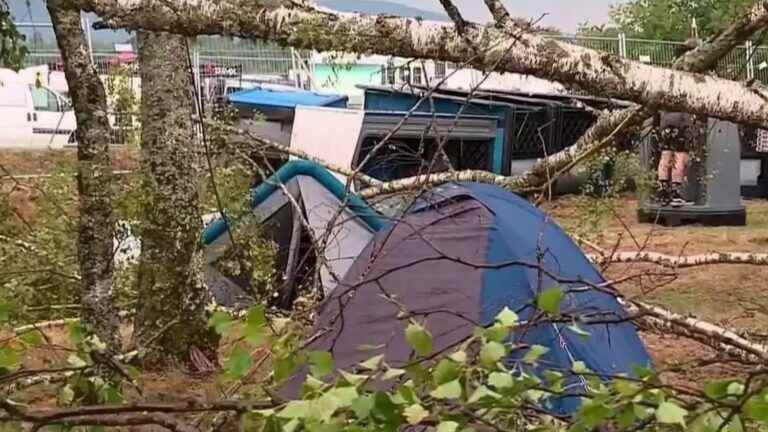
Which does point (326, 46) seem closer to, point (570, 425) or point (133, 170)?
point (570, 425)

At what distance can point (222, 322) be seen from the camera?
175 centimetres

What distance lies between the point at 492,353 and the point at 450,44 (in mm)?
659

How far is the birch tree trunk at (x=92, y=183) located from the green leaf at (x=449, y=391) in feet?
7.17

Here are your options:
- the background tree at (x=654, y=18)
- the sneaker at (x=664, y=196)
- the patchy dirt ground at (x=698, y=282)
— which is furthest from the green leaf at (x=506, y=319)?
the background tree at (x=654, y=18)

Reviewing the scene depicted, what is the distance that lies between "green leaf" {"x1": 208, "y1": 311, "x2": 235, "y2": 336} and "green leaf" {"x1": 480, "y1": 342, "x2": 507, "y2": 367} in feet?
1.38

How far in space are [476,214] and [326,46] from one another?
175 cm

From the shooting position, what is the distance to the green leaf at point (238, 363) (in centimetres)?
171

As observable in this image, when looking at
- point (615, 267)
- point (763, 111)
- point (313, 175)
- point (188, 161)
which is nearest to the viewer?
point (763, 111)

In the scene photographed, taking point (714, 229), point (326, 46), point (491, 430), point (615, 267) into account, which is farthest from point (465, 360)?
point (714, 229)

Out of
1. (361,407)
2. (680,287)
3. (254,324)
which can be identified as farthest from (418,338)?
(680,287)

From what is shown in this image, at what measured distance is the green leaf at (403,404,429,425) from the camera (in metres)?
1.44

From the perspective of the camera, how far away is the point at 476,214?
12.2ft

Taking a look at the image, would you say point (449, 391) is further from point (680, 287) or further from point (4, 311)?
point (680, 287)

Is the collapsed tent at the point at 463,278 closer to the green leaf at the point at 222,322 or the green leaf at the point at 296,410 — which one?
the green leaf at the point at 222,322
